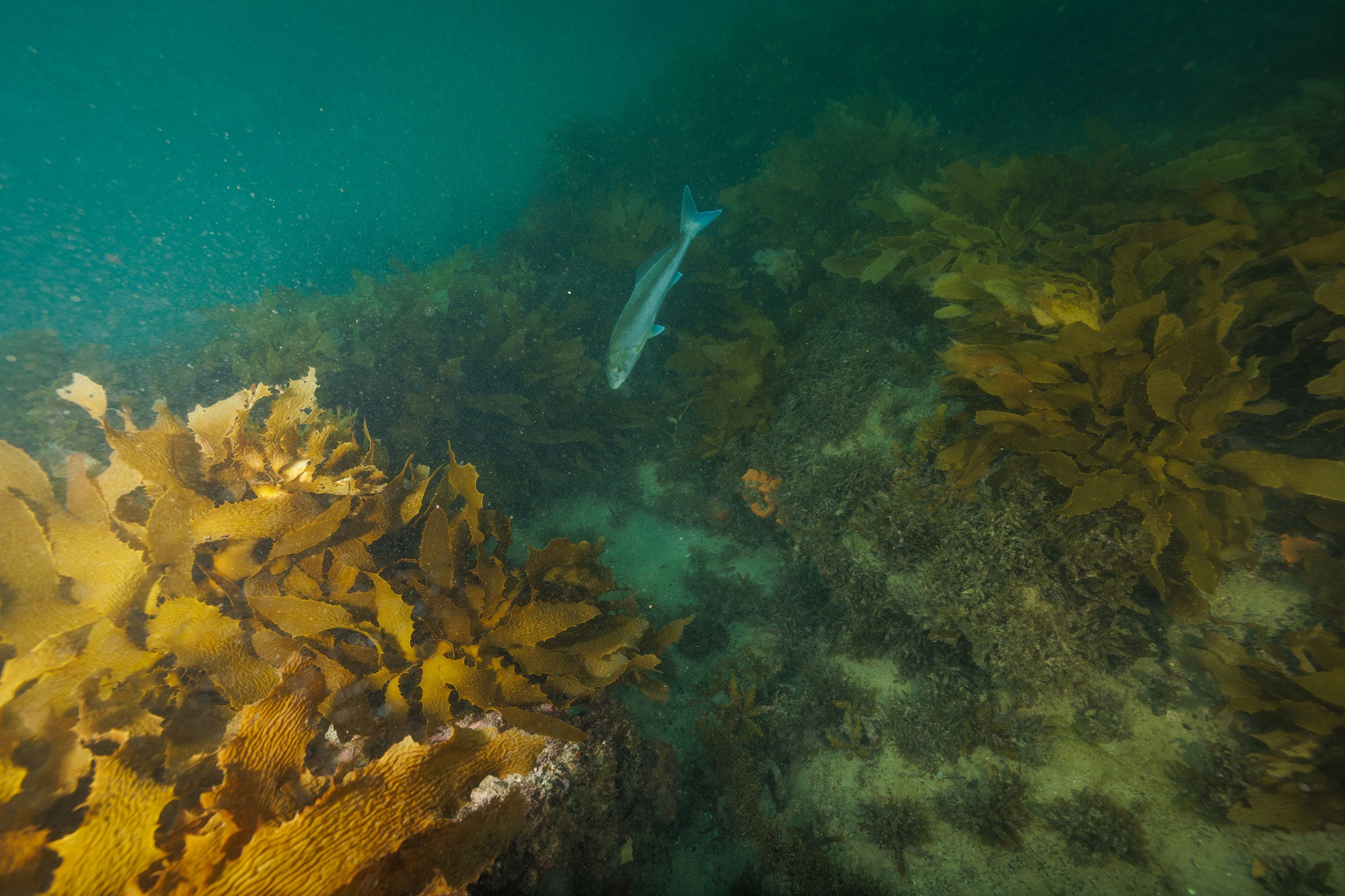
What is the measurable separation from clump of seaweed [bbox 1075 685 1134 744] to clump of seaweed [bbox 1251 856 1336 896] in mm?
473

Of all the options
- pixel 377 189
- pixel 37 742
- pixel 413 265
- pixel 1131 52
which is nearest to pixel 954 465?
pixel 37 742

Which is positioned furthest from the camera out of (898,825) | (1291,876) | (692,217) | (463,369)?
(463,369)

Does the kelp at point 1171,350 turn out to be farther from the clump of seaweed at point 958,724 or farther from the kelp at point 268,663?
the kelp at point 268,663

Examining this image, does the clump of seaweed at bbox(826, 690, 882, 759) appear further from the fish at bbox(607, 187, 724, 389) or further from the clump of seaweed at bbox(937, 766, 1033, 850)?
the fish at bbox(607, 187, 724, 389)

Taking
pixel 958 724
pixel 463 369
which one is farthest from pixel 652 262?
pixel 958 724

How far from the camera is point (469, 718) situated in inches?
77.9

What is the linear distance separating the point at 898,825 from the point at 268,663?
9.62 feet

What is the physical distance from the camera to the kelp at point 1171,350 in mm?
1967

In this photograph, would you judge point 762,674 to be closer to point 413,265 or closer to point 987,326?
point 987,326

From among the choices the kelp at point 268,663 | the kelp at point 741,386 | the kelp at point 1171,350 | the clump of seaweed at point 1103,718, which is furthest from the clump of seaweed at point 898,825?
the kelp at point 741,386

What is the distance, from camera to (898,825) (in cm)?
223

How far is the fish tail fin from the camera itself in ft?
12.8

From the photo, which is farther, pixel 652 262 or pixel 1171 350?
pixel 652 262

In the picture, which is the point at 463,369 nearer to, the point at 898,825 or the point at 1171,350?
the point at 898,825
